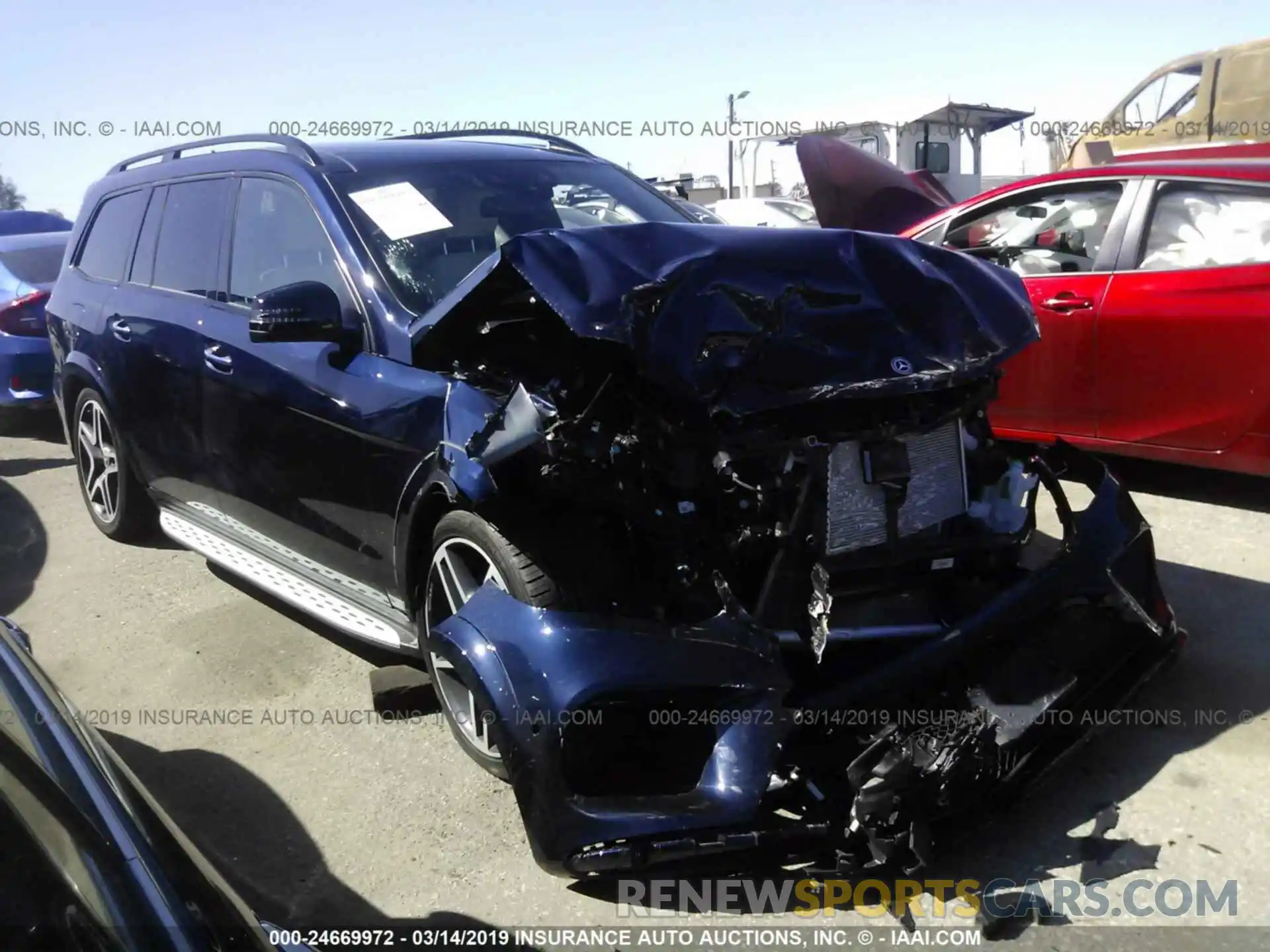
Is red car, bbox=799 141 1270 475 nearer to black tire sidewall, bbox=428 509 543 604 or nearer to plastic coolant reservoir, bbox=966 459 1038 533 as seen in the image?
plastic coolant reservoir, bbox=966 459 1038 533

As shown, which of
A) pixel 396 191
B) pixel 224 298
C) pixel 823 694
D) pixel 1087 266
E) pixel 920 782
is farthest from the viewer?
pixel 1087 266

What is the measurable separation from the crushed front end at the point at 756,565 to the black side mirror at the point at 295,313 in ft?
1.59

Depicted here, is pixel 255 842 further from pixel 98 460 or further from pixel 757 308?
pixel 98 460

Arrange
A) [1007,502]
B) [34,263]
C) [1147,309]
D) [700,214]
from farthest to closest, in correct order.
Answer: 1. [34,263]
2. [700,214]
3. [1147,309]
4. [1007,502]

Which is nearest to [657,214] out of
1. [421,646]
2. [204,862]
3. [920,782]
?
[421,646]

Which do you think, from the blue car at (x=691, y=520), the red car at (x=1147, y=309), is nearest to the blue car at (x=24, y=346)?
the blue car at (x=691, y=520)

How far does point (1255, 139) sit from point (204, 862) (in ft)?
34.2

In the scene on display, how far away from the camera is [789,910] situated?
104 inches

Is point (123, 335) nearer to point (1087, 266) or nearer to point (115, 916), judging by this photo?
point (115, 916)

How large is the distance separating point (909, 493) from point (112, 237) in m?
4.31

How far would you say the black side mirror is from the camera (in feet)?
10.9

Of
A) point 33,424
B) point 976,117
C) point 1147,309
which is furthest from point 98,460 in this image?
point 976,117

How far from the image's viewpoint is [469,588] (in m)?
3.14

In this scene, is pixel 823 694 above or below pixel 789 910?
above
